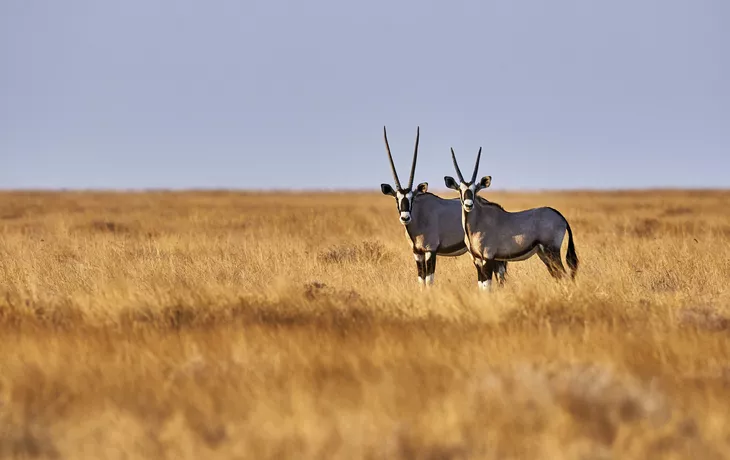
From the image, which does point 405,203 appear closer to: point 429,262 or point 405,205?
point 405,205

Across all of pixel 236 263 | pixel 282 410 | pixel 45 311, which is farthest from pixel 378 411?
pixel 236 263

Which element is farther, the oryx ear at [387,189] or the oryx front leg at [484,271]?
the oryx ear at [387,189]

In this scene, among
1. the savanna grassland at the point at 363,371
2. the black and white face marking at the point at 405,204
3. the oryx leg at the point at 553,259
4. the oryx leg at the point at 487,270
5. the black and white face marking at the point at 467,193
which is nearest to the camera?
the savanna grassland at the point at 363,371

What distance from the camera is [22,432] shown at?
5008mm

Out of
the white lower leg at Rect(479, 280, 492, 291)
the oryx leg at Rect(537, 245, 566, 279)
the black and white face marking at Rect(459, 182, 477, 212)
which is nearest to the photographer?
the black and white face marking at Rect(459, 182, 477, 212)

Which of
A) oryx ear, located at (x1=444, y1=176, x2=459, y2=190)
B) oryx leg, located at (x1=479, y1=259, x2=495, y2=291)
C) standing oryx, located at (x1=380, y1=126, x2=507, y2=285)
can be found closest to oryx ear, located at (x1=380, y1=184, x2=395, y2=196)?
standing oryx, located at (x1=380, y1=126, x2=507, y2=285)

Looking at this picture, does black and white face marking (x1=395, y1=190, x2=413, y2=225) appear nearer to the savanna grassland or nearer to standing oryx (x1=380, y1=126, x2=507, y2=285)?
standing oryx (x1=380, y1=126, x2=507, y2=285)

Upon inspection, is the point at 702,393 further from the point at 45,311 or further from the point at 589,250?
the point at 589,250

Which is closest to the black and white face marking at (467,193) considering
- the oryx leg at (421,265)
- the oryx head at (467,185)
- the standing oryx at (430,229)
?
the oryx head at (467,185)

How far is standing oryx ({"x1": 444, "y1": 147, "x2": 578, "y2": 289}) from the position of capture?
11203mm

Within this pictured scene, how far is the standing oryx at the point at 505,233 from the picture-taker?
11.2 metres

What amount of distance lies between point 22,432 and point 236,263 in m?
9.83

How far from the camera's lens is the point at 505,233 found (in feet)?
36.9

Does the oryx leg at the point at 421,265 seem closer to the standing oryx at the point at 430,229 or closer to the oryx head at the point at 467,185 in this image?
the standing oryx at the point at 430,229
